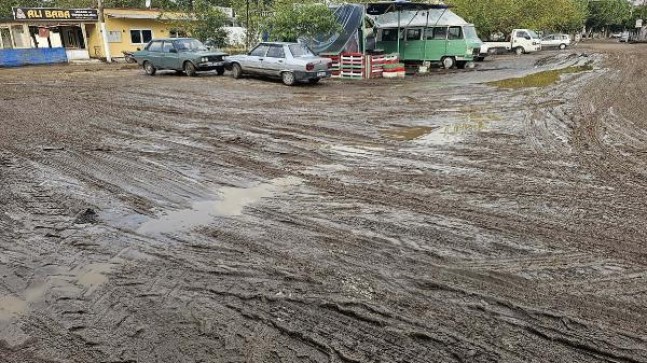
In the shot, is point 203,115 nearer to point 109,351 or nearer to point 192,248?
point 192,248

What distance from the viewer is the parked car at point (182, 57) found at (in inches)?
795

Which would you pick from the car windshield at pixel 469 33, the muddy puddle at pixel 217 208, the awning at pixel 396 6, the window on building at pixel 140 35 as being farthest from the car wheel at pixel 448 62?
the window on building at pixel 140 35

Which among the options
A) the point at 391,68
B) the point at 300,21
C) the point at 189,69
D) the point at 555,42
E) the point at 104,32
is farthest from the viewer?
the point at 555,42

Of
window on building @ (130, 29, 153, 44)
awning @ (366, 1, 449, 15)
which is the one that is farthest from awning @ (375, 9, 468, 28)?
window on building @ (130, 29, 153, 44)

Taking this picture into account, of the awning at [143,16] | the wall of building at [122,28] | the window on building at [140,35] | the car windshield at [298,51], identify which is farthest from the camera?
the window on building at [140,35]

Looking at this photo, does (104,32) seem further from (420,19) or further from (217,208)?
(217,208)

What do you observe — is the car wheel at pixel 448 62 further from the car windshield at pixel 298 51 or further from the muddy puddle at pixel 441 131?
the muddy puddle at pixel 441 131

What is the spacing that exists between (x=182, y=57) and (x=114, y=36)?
15.7 m

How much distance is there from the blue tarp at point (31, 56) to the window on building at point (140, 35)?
15.9 ft

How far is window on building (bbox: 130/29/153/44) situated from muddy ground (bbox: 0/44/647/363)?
1041 inches

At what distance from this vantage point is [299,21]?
20.8 m

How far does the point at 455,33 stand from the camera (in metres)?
23.3

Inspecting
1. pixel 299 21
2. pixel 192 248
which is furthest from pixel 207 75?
pixel 192 248

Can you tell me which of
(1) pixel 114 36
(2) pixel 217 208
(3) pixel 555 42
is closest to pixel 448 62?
(2) pixel 217 208
